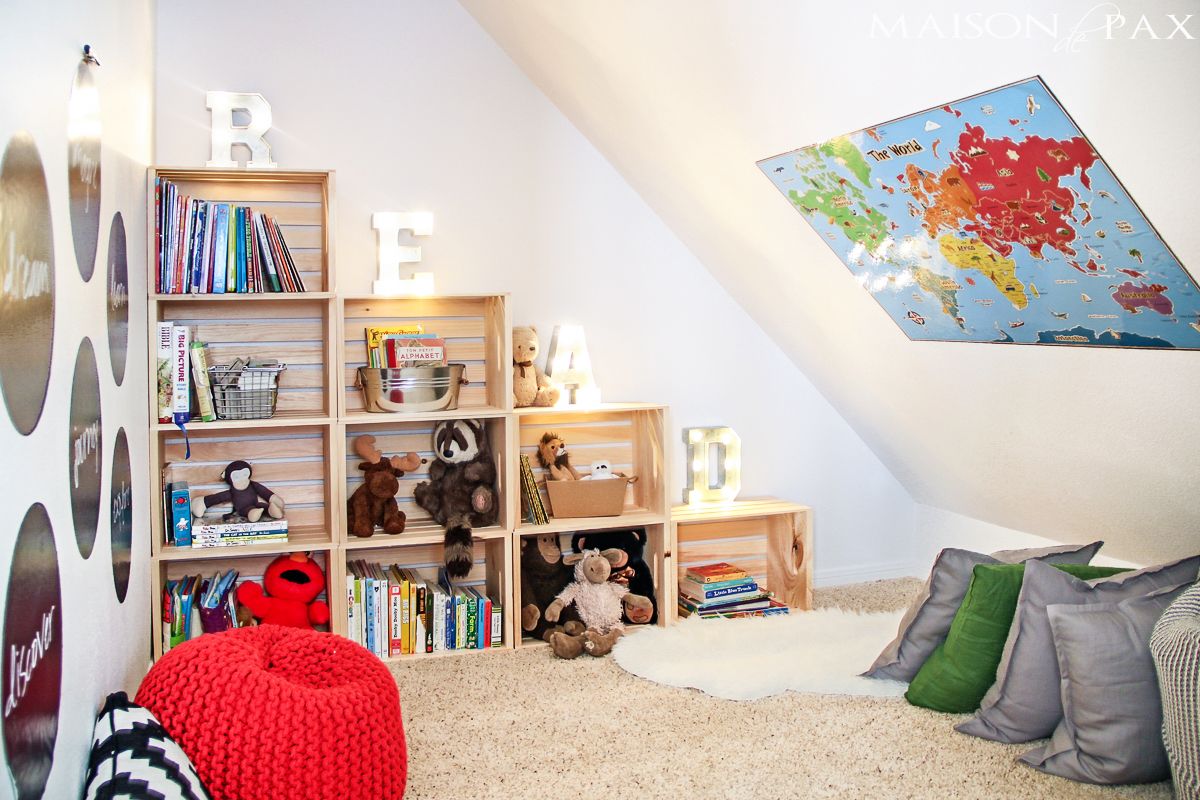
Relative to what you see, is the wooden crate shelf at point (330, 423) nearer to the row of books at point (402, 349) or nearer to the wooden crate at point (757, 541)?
the row of books at point (402, 349)

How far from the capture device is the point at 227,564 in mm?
3219

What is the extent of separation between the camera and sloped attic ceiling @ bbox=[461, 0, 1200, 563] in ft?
5.97

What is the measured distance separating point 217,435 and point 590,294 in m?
1.30

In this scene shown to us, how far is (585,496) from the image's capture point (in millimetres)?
3316

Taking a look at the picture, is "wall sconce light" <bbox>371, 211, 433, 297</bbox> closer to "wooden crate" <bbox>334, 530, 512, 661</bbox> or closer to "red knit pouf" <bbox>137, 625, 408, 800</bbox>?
"wooden crate" <bbox>334, 530, 512, 661</bbox>

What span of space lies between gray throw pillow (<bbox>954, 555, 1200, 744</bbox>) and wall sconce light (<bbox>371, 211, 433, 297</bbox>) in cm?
192

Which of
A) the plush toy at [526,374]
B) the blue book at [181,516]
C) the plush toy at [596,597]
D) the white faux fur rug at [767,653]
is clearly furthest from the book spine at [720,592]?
the blue book at [181,516]

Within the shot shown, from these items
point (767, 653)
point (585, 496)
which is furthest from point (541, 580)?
point (767, 653)

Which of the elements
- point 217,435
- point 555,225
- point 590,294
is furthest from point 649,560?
point 217,435

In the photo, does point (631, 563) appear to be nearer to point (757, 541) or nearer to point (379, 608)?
point (757, 541)

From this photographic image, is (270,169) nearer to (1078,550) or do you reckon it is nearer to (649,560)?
(649,560)

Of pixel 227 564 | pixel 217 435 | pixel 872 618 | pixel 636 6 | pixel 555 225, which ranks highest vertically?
pixel 636 6

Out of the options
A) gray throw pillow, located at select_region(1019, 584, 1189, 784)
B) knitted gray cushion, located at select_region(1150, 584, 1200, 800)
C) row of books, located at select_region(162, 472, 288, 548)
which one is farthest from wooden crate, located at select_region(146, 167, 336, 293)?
knitted gray cushion, located at select_region(1150, 584, 1200, 800)

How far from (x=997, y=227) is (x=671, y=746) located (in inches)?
55.2
